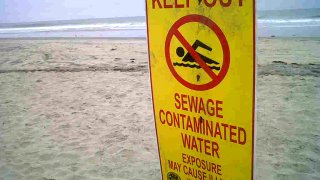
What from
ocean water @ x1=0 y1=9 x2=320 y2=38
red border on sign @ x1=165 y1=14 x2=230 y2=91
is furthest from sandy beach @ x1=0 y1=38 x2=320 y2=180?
ocean water @ x1=0 y1=9 x2=320 y2=38

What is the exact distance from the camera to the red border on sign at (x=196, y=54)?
112 cm

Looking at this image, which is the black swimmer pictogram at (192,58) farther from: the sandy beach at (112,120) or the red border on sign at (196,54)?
the sandy beach at (112,120)

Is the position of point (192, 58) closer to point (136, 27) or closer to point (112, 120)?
point (112, 120)

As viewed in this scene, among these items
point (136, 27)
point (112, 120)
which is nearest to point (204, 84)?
point (112, 120)

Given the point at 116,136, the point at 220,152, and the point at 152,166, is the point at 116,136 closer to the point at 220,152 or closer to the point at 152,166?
the point at 152,166

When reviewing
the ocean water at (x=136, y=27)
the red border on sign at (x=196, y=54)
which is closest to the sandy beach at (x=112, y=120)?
the red border on sign at (x=196, y=54)

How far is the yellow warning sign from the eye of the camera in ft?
3.58

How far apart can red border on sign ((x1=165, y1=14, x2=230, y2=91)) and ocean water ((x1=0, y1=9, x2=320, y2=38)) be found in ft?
28.9

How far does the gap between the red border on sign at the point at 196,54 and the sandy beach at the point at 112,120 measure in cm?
18

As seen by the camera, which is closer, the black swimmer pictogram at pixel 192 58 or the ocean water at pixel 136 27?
the black swimmer pictogram at pixel 192 58

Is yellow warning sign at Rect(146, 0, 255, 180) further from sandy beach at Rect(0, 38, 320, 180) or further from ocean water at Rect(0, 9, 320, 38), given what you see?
ocean water at Rect(0, 9, 320, 38)

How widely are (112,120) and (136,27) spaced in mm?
13676

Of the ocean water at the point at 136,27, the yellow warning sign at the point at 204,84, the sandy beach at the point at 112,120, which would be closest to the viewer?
the yellow warning sign at the point at 204,84

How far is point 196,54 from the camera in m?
1.19
